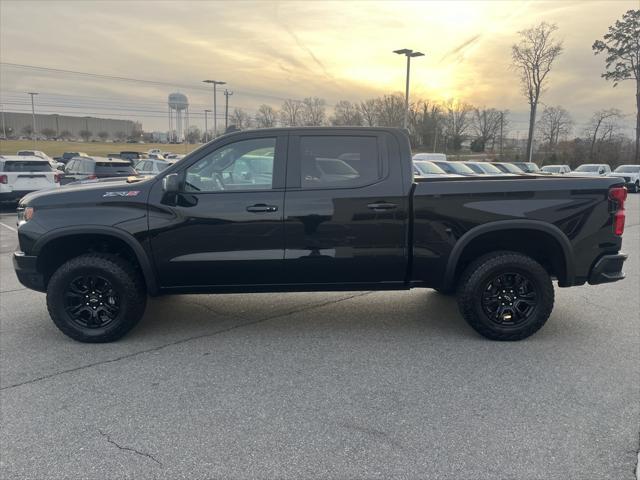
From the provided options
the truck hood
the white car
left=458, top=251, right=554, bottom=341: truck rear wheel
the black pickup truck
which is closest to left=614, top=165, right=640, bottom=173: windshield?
the black pickup truck

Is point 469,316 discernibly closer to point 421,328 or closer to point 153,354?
point 421,328

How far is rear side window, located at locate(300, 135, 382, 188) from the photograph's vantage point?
4.35 m

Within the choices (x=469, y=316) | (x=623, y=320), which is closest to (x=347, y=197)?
(x=469, y=316)

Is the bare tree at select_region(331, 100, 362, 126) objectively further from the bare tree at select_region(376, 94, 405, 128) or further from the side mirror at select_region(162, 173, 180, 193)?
the side mirror at select_region(162, 173, 180, 193)

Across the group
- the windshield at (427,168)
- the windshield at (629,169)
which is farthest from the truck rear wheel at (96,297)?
the windshield at (629,169)

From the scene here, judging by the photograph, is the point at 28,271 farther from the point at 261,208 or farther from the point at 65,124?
the point at 65,124

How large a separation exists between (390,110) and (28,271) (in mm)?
71051

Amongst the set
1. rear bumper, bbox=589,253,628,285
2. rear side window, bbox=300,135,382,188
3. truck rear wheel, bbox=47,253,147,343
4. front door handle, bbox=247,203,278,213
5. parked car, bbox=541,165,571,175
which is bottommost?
truck rear wheel, bbox=47,253,147,343

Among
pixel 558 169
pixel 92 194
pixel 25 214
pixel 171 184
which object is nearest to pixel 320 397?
pixel 171 184

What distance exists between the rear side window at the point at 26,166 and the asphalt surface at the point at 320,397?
1082cm

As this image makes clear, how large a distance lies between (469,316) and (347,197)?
5.20 feet

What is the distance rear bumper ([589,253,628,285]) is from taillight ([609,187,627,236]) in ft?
0.79

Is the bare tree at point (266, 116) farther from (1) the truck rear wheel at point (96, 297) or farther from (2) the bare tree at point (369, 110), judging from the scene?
(1) the truck rear wheel at point (96, 297)

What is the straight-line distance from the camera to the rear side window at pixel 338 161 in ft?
14.3
